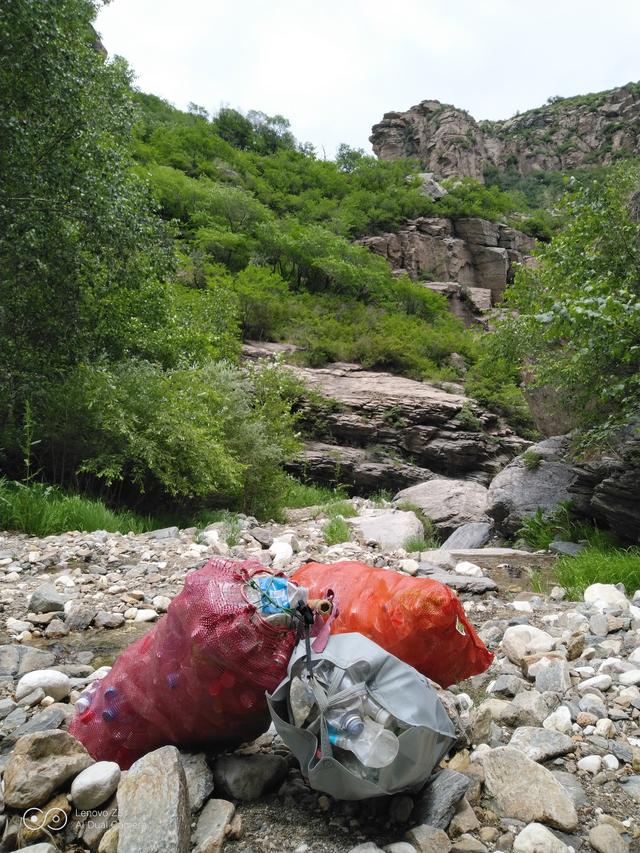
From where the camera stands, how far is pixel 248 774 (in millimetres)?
1767

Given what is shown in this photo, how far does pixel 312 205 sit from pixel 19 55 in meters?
30.5

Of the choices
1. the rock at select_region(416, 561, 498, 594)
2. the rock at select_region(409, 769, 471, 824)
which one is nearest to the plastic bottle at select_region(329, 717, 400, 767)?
the rock at select_region(409, 769, 471, 824)

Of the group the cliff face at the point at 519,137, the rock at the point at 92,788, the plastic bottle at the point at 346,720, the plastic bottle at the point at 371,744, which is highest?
the cliff face at the point at 519,137

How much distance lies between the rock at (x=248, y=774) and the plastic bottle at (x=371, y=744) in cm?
50

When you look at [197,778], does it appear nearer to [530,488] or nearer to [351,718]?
[351,718]

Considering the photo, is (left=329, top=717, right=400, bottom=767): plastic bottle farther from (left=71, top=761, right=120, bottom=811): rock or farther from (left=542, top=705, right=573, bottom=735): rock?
(left=542, top=705, right=573, bottom=735): rock

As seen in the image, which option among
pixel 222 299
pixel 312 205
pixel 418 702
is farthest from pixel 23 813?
pixel 312 205

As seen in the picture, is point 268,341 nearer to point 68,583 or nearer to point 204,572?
point 68,583

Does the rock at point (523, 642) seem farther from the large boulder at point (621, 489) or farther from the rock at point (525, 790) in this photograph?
the large boulder at point (621, 489)

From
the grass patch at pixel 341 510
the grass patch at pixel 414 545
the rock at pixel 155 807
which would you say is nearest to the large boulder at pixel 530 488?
the grass patch at pixel 414 545

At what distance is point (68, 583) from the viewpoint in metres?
4.43

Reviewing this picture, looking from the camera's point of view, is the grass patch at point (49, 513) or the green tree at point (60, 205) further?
the green tree at point (60, 205)

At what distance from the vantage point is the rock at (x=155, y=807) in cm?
139

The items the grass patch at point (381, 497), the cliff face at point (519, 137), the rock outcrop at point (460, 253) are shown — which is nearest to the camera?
the grass patch at point (381, 497)
